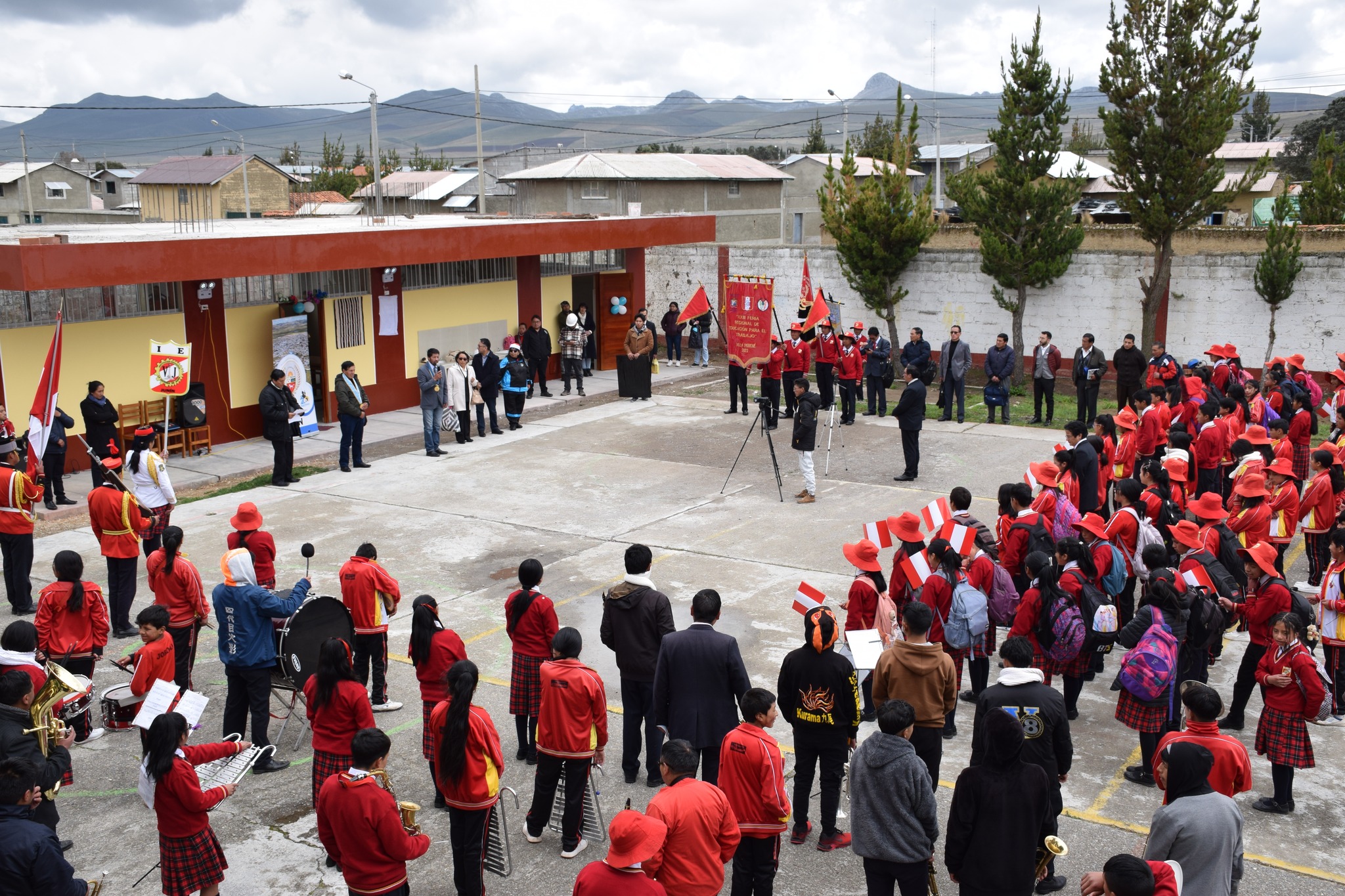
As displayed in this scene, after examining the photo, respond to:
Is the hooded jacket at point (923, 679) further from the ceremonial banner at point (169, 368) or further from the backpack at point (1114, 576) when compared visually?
the ceremonial banner at point (169, 368)

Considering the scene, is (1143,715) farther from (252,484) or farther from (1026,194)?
(1026,194)

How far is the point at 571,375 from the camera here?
2439 centimetres

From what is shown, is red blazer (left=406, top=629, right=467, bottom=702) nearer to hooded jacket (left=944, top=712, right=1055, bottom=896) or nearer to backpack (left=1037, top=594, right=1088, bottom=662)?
hooded jacket (left=944, top=712, right=1055, bottom=896)

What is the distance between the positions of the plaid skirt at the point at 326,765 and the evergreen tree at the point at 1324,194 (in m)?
27.6

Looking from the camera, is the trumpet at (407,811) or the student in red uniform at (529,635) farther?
the student in red uniform at (529,635)

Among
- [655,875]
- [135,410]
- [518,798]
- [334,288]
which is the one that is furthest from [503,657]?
[334,288]

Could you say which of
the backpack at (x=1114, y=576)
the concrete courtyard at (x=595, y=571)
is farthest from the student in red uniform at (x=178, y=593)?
the backpack at (x=1114, y=576)

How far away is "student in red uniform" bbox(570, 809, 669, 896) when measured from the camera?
454cm

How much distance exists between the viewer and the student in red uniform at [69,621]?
824 centimetres

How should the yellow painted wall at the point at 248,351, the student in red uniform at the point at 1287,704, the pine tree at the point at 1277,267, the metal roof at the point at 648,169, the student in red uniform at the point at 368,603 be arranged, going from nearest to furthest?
1. the student in red uniform at the point at 1287,704
2. the student in red uniform at the point at 368,603
3. the yellow painted wall at the point at 248,351
4. the pine tree at the point at 1277,267
5. the metal roof at the point at 648,169

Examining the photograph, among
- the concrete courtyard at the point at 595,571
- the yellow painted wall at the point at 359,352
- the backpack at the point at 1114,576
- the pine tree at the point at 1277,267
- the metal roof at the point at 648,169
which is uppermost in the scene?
the metal roof at the point at 648,169

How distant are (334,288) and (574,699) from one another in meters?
15.1

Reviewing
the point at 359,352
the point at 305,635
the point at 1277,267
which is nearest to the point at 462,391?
the point at 359,352

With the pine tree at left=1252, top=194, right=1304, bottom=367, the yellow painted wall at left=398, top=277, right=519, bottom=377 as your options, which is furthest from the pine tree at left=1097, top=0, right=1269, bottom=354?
the yellow painted wall at left=398, top=277, right=519, bottom=377
